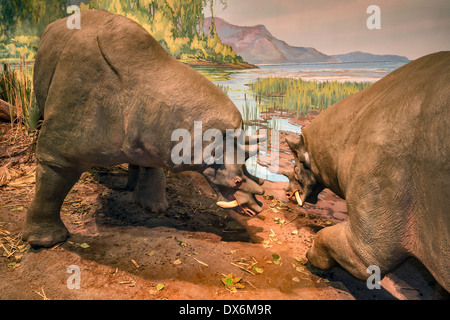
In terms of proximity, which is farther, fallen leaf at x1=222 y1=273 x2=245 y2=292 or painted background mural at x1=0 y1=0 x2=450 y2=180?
painted background mural at x1=0 y1=0 x2=450 y2=180

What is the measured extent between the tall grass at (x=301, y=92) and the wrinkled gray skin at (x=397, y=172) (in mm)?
2698

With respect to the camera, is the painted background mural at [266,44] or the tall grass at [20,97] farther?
the tall grass at [20,97]

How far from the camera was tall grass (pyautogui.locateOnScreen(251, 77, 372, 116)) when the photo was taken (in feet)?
16.7

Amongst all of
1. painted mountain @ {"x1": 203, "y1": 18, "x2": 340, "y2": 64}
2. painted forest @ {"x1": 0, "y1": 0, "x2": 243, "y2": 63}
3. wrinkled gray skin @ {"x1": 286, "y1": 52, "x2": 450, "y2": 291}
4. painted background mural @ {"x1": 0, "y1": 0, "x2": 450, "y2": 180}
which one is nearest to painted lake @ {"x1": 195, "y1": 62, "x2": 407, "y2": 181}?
painted background mural @ {"x1": 0, "y1": 0, "x2": 450, "y2": 180}

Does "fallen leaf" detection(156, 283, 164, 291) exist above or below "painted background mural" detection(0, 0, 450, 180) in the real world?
below

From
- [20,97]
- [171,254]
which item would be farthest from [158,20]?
[171,254]

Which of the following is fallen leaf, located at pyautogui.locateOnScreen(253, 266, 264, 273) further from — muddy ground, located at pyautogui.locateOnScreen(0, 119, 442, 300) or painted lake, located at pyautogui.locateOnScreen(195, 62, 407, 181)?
painted lake, located at pyautogui.locateOnScreen(195, 62, 407, 181)

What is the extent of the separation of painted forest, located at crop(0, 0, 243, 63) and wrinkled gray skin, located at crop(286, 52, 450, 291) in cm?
382

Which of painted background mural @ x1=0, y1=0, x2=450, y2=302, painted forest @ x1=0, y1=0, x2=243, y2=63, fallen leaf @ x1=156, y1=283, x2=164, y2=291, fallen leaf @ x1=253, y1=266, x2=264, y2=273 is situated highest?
painted forest @ x1=0, y1=0, x2=243, y2=63

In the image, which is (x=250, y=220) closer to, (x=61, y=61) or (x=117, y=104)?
(x=117, y=104)

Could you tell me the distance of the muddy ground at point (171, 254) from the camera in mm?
2662

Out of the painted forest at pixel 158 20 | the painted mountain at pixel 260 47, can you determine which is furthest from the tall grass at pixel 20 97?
the painted mountain at pixel 260 47

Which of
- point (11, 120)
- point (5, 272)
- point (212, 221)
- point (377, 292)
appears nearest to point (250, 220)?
point (212, 221)

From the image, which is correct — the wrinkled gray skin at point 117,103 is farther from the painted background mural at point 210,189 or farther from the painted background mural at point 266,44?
the painted background mural at point 266,44
